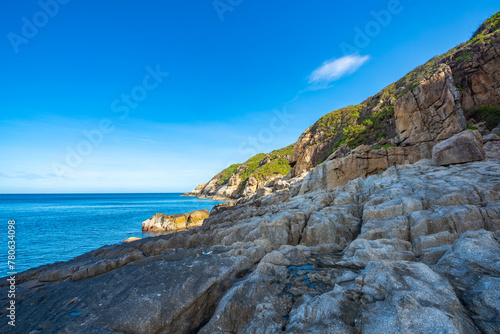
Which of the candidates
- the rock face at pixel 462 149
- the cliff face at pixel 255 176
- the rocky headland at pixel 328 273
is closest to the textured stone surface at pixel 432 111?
the rocky headland at pixel 328 273

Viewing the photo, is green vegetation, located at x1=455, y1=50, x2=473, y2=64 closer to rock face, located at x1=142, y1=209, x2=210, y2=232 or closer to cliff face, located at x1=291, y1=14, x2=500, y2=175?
cliff face, located at x1=291, y1=14, x2=500, y2=175

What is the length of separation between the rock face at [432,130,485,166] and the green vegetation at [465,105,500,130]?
60.5ft

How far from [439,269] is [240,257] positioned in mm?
9004

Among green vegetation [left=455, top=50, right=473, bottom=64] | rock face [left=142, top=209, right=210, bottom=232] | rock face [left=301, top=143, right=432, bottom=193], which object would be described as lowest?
rock face [left=142, top=209, right=210, bottom=232]

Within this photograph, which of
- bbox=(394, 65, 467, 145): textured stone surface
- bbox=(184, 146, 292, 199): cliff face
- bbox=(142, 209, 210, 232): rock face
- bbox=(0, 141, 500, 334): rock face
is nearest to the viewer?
bbox=(0, 141, 500, 334): rock face

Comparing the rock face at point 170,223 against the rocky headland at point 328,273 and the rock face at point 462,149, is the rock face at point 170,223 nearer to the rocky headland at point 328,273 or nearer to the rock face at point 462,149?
the rocky headland at point 328,273

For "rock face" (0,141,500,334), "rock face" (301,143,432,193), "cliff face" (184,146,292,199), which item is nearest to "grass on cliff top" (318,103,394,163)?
"rock face" (301,143,432,193)

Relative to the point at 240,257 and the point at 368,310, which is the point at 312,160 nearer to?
the point at 240,257

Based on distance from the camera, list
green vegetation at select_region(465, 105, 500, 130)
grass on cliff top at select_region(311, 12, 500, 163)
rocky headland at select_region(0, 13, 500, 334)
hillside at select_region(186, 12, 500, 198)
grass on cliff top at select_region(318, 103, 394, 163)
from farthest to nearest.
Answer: grass on cliff top at select_region(318, 103, 394, 163), grass on cliff top at select_region(311, 12, 500, 163), green vegetation at select_region(465, 105, 500, 130), hillside at select_region(186, 12, 500, 198), rocky headland at select_region(0, 13, 500, 334)

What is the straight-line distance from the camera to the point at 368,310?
6.34 m

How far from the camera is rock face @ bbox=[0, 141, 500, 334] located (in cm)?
614

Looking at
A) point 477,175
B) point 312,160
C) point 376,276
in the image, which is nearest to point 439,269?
point 376,276

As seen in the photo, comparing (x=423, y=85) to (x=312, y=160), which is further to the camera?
(x=312, y=160)

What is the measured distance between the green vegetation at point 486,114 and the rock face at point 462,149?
18445 mm
